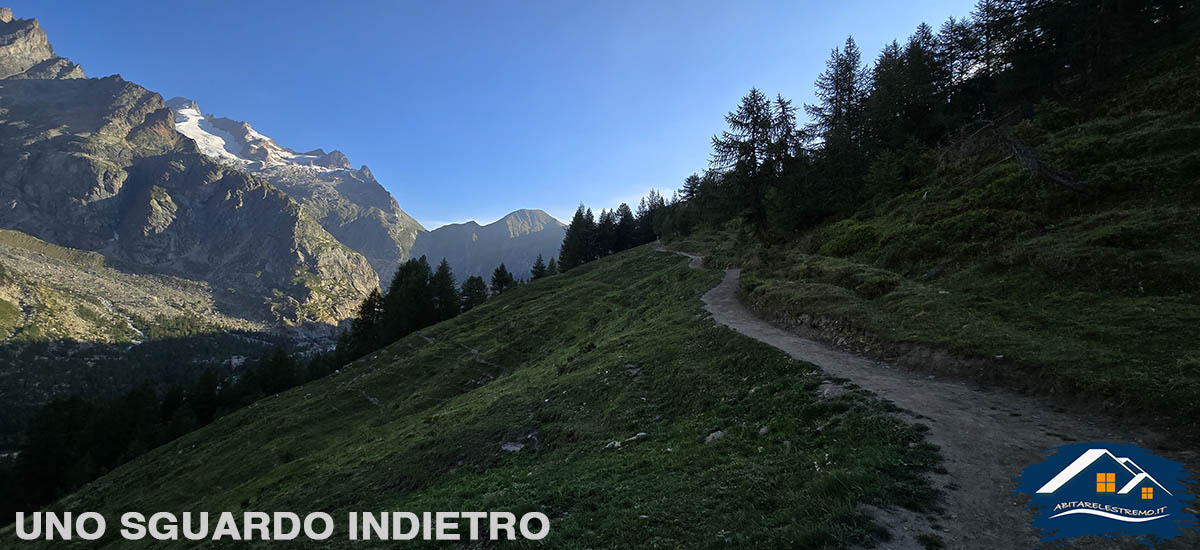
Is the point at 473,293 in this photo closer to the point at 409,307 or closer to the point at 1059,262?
the point at 409,307

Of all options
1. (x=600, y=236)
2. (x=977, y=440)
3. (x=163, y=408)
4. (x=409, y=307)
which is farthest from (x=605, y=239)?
(x=977, y=440)

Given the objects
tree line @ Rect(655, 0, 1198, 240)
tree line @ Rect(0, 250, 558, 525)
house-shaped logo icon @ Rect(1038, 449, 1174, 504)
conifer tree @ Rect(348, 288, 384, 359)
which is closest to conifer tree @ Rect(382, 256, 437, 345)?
tree line @ Rect(0, 250, 558, 525)

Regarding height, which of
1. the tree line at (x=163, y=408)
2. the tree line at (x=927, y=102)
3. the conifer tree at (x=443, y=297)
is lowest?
the tree line at (x=163, y=408)

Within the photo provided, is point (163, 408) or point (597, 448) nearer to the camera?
point (597, 448)

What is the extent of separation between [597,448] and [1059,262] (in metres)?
→ 21.2

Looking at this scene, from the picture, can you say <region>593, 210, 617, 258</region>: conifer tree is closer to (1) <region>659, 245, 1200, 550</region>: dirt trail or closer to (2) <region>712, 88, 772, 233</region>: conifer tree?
(2) <region>712, 88, 772, 233</region>: conifer tree

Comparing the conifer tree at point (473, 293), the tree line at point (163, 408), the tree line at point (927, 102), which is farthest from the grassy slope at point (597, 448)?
the conifer tree at point (473, 293)

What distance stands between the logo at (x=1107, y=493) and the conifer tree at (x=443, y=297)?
89.5m

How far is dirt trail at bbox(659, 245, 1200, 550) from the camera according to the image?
21.9ft

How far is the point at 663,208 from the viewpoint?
114 m

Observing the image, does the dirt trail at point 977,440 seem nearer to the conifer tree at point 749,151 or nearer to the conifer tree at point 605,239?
the conifer tree at point 749,151

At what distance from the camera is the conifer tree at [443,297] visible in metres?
88.3

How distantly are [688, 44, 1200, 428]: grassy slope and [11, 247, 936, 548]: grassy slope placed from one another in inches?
218

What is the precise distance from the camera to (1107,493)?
7340mm
